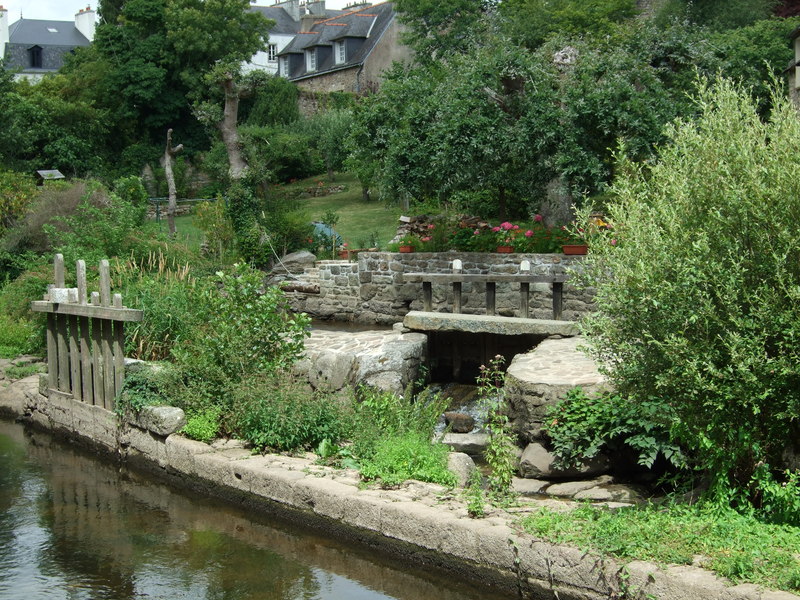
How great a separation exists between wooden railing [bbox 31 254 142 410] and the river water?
1281 mm

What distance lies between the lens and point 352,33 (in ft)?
134

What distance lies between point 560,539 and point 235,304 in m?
4.81

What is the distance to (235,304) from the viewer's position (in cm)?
923

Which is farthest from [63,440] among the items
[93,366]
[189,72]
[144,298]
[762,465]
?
[189,72]

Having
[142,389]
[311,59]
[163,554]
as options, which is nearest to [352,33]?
[311,59]

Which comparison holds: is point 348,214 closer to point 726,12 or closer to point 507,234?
point 507,234

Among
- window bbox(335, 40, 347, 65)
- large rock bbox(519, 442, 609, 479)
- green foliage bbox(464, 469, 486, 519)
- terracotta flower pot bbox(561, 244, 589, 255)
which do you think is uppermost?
window bbox(335, 40, 347, 65)

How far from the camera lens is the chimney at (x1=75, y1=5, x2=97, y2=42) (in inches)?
1967

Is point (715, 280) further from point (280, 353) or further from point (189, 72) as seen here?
point (189, 72)

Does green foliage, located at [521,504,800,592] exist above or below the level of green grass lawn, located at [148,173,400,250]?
below

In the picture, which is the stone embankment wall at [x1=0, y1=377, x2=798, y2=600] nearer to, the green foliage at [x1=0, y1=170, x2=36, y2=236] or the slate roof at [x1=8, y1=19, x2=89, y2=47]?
the green foliage at [x1=0, y1=170, x2=36, y2=236]

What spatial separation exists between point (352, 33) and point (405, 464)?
36.5 metres

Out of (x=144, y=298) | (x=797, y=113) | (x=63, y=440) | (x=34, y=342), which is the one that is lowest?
(x=63, y=440)

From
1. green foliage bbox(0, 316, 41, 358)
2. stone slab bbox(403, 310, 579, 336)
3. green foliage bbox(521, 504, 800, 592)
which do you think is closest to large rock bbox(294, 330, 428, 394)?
stone slab bbox(403, 310, 579, 336)
